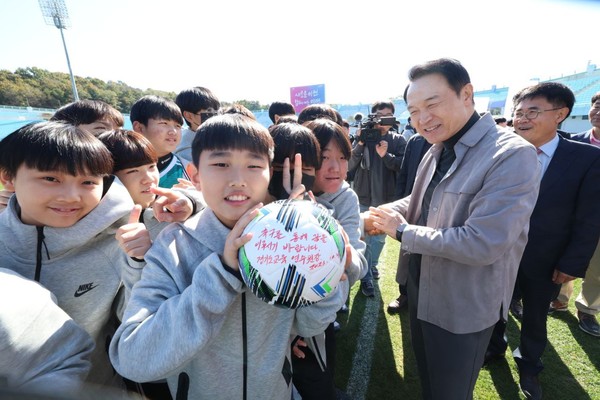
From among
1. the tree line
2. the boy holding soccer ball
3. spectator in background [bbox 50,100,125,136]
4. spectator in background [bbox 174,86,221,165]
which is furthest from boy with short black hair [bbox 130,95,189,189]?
the tree line

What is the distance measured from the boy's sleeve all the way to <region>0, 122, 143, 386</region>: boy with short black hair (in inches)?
13.6

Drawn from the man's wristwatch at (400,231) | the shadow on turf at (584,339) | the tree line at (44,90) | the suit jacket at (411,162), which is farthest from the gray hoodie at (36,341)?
the tree line at (44,90)

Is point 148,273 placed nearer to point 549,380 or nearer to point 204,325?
point 204,325

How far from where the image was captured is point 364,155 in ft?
14.8

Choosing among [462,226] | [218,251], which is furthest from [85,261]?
[462,226]

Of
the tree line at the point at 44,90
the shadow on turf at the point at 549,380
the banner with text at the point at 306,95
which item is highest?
the tree line at the point at 44,90

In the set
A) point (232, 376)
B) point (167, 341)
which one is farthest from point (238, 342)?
point (167, 341)

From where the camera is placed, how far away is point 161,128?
2.85 metres

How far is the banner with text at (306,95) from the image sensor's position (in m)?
24.5

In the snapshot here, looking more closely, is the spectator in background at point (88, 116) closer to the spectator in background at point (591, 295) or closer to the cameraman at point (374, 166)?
the cameraman at point (374, 166)

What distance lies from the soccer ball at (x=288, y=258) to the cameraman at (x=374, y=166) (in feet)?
10.9

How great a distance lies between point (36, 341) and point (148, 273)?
428mm

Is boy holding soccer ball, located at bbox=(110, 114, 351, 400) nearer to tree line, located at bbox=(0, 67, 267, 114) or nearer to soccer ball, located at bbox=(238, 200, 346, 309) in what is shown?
soccer ball, located at bbox=(238, 200, 346, 309)

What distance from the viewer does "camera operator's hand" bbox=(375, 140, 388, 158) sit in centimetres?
426
